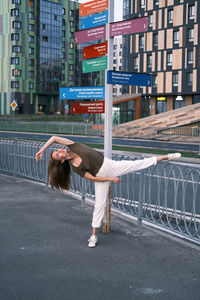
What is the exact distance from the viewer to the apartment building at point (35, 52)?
7769 centimetres

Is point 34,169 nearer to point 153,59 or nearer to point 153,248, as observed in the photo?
point 153,248

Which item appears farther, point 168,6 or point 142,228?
point 168,6

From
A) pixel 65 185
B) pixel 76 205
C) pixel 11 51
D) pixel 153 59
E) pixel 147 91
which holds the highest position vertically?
pixel 11 51

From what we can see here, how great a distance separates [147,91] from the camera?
51625 millimetres

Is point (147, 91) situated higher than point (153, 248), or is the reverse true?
point (147, 91)

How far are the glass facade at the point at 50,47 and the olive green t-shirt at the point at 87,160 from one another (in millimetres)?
78986

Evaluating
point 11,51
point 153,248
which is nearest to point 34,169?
point 153,248

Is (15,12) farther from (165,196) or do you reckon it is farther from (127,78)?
(165,196)

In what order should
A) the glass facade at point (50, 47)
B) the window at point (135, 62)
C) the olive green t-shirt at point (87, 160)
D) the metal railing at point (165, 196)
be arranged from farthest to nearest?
the glass facade at point (50, 47), the window at point (135, 62), the metal railing at point (165, 196), the olive green t-shirt at point (87, 160)

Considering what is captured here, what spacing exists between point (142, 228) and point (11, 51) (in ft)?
251

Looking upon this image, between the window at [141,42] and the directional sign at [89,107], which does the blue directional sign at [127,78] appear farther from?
the window at [141,42]

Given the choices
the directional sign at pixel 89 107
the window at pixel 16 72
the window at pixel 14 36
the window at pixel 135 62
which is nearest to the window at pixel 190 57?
the window at pixel 135 62

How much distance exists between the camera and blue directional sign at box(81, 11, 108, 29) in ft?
20.7

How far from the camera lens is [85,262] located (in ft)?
15.8
